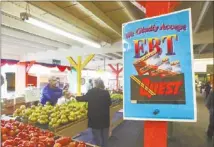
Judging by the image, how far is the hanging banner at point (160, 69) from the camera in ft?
5.04

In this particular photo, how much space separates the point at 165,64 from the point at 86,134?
163 inches

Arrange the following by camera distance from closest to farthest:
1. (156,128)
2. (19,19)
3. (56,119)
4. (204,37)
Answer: (156,128)
(56,119)
(19,19)
(204,37)

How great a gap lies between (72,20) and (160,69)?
3993 mm

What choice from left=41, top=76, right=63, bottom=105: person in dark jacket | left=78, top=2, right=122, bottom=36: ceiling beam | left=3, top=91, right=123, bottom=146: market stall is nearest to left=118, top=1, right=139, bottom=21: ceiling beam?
left=78, top=2, right=122, bottom=36: ceiling beam

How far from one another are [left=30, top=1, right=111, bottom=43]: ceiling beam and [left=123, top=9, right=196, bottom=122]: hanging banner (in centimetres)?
298

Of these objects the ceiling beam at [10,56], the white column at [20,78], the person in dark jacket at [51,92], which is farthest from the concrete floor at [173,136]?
the white column at [20,78]

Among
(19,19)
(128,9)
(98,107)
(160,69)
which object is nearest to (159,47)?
(160,69)

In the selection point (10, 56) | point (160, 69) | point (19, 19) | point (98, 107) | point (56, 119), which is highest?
point (19, 19)

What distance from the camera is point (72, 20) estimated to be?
205 inches

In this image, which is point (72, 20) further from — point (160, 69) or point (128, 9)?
point (160, 69)

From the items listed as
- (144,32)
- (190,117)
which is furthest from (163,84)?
(144,32)

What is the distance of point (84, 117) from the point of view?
12.4 ft

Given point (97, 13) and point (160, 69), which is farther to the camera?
point (97, 13)

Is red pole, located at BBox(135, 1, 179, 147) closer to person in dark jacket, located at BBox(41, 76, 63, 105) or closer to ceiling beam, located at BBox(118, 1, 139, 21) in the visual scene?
ceiling beam, located at BBox(118, 1, 139, 21)
